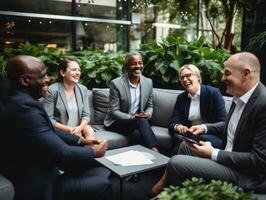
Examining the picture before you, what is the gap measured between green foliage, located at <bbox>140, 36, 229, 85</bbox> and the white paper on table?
2225 mm

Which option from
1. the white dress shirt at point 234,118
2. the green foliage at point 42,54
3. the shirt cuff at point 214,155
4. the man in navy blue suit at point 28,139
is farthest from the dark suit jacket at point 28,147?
the green foliage at point 42,54

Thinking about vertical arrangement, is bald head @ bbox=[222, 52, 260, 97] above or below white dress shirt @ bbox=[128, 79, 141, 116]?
above

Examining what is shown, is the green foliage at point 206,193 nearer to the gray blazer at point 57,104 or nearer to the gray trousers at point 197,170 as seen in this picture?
the gray trousers at point 197,170

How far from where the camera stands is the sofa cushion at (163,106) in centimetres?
A: 457

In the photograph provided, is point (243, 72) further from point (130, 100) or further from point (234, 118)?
point (130, 100)

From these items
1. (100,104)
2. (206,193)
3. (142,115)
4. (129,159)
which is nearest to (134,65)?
(142,115)

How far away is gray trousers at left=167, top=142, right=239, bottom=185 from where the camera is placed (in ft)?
7.79

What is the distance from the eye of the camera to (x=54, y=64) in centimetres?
520

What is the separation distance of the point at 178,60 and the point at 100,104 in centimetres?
140

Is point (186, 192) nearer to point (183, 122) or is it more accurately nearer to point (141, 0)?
point (183, 122)

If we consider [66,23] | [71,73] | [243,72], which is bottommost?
[71,73]

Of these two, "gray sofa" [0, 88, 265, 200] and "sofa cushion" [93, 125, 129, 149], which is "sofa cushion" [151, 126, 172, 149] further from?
"sofa cushion" [93, 125, 129, 149]

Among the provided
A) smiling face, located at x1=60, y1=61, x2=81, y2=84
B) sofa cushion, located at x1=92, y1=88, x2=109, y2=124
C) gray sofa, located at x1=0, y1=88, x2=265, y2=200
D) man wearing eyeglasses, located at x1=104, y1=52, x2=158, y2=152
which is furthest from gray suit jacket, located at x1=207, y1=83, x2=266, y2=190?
sofa cushion, located at x1=92, y1=88, x2=109, y2=124

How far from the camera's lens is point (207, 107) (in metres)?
3.87
